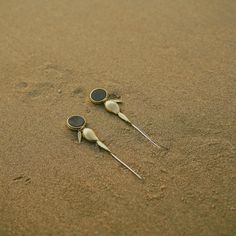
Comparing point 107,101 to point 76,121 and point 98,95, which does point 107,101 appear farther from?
point 76,121

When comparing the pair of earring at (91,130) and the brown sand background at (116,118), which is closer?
the brown sand background at (116,118)

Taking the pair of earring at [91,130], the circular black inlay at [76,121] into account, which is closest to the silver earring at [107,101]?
the pair of earring at [91,130]

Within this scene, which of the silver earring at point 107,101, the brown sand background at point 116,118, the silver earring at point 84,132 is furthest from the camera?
the silver earring at point 107,101

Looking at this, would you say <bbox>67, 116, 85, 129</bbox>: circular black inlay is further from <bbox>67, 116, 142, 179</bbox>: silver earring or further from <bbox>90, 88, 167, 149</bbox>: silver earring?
<bbox>90, 88, 167, 149</bbox>: silver earring

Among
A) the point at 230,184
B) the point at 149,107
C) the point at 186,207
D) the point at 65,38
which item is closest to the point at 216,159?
the point at 230,184

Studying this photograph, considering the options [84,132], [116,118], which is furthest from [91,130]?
[116,118]

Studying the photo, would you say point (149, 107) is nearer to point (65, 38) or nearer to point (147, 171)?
point (147, 171)

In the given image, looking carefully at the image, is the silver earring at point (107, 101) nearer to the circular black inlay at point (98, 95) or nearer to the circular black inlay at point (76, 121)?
the circular black inlay at point (98, 95)

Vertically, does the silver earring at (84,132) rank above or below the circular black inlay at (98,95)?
below

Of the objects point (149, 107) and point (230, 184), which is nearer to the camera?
point (230, 184)
